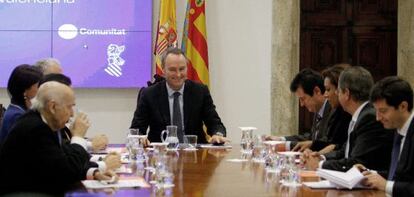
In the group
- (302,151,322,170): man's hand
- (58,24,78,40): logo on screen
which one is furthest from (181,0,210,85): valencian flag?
(302,151,322,170): man's hand

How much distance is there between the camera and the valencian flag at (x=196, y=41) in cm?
718

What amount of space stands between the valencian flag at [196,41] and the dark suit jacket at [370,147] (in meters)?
3.95

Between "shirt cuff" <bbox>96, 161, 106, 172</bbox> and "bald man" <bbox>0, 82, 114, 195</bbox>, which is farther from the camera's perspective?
"shirt cuff" <bbox>96, 161, 106, 172</bbox>

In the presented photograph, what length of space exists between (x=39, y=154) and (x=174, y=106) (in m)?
2.42

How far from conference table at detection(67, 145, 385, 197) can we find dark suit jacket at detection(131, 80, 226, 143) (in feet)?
3.44

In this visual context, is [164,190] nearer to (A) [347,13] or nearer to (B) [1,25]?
(B) [1,25]

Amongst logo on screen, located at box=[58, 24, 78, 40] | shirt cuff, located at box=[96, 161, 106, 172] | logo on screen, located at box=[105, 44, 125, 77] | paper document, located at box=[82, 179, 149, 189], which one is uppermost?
logo on screen, located at box=[58, 24, 78, 40]

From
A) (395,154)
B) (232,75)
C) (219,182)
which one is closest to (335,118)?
(395,154)

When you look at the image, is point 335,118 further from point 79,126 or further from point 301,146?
point 79,126

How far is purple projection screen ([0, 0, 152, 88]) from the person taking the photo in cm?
697

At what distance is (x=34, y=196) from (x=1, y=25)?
18.5 ft

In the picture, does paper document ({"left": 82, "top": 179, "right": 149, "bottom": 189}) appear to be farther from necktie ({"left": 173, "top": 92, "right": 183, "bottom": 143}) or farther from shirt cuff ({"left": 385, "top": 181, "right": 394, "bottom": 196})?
necktie ({"left": 173, "top": 92, "right": 183, "bottom": 143})

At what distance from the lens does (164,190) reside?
2.77 metres

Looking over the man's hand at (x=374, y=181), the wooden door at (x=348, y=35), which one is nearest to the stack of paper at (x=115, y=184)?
the man's hand at (x=374, y=181)
